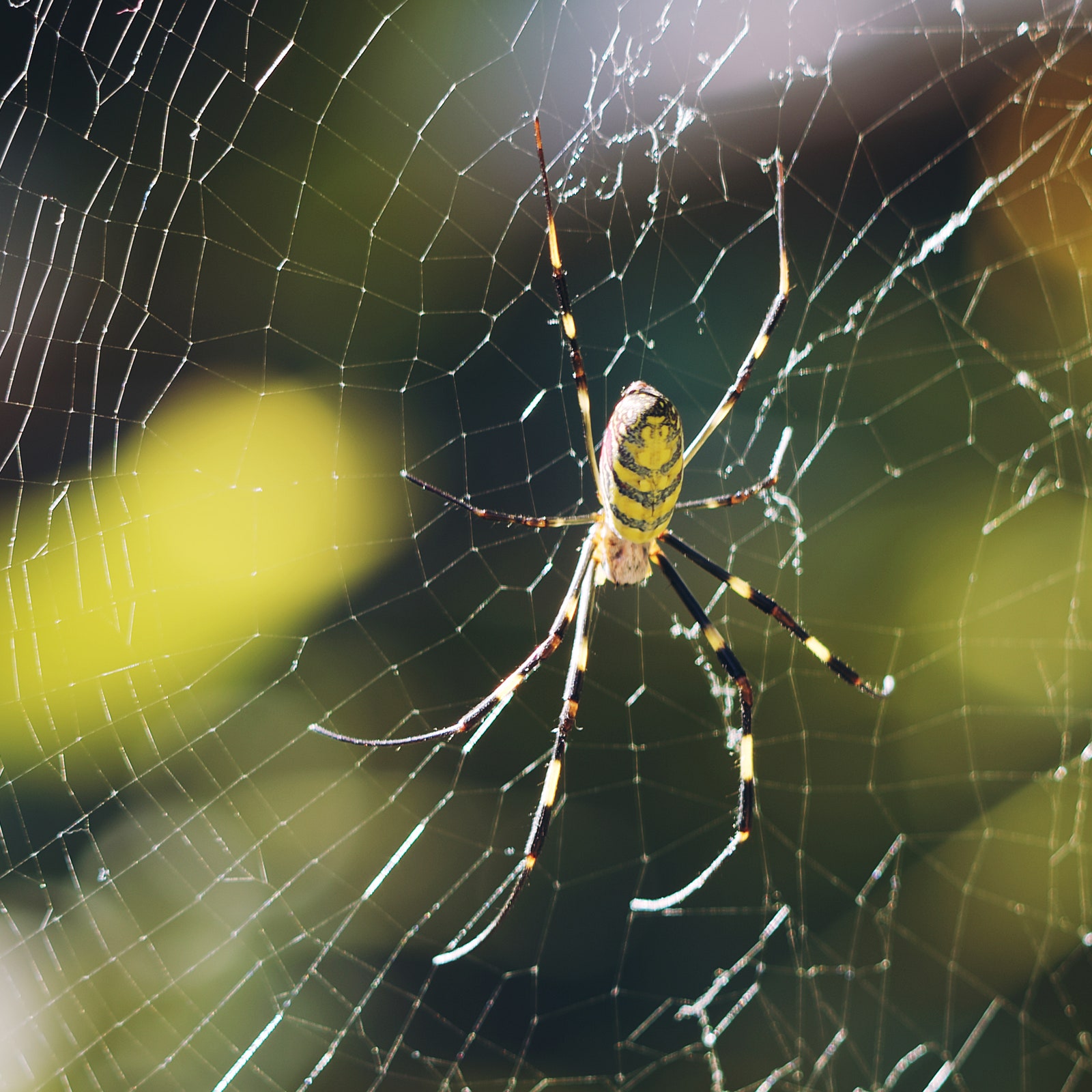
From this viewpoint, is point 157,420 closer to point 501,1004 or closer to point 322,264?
point 322,264

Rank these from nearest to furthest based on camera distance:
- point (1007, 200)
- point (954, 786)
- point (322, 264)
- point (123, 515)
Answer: point (123, 515) → point (322, 264) → point (1007, 200) → point (954, 786)

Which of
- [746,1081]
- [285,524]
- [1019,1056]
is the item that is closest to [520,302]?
[285,524]

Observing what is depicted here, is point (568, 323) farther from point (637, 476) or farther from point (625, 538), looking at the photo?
point (625, 538)

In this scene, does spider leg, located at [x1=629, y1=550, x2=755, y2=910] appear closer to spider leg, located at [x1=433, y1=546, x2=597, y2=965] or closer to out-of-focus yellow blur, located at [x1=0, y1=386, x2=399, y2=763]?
spider leg, located at [x1=433, y1=546, x2=597, y2=965]

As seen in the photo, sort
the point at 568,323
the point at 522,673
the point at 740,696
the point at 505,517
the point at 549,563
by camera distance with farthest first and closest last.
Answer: the point at 549,563 < the point at 740,696 < the point at 522,673 < the point at 505,517 < the point at 568,323

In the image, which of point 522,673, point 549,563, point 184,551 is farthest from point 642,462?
point 184,551

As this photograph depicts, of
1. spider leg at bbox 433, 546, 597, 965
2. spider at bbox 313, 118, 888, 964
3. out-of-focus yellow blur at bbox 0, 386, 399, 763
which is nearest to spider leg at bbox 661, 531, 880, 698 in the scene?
spider at bbox 313, 118, 888, 964
